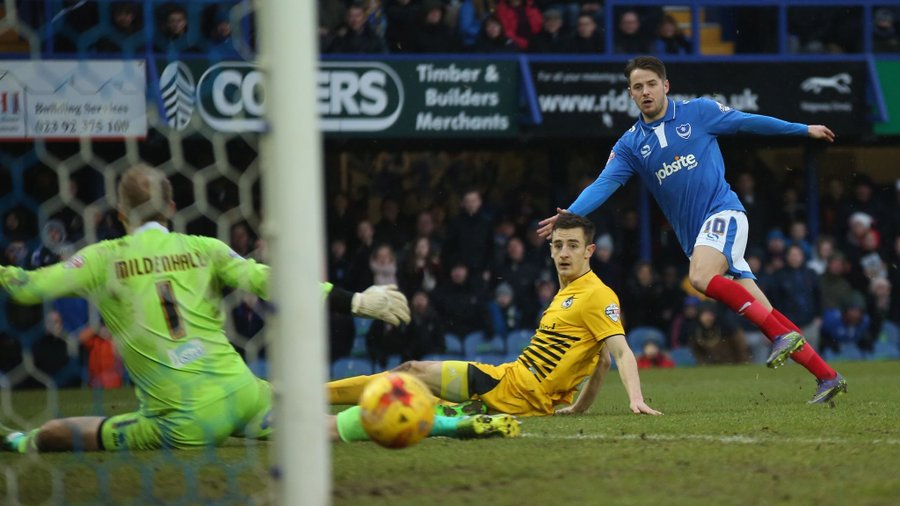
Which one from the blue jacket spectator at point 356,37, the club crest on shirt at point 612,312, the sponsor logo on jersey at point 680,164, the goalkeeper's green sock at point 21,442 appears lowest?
the goalkeeper's green sock at point 21,442

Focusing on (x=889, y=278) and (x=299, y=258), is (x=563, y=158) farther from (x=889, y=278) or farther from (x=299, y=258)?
(x=299, y=258)

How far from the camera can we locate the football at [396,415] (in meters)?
5.30

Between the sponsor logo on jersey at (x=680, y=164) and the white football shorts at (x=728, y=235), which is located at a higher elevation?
the sponsor logo on jersey at (x=680, y=164)

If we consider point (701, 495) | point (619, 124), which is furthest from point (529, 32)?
point (701, 495)

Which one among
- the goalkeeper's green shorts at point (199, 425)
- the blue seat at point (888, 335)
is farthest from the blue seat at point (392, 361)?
the goalkeeper's green shorts at point (199, 425)

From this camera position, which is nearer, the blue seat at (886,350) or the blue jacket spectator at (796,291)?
the blue jacket spectator at (796,291)

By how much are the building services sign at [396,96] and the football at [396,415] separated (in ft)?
28.1

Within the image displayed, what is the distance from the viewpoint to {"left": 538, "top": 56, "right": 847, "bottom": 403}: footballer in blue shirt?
25.6 feet

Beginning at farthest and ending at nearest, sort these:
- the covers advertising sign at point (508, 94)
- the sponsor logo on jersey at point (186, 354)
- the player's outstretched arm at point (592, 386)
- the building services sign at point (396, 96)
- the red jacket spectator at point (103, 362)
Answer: the covers advertising sign at point (508, 94) → the building services sign at point (396, 96) → the red jacket spectator at point (103, 362) → the player's outstretched arm at point (592, 386) → the sponsor logo on jersey at point (186, 354)

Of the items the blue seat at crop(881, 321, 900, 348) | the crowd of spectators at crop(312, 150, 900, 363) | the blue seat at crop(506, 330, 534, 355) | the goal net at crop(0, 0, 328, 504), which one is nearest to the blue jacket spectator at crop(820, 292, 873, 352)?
the crowd of spectators at crop(312, 150, 900, 363)

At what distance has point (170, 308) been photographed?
565 centimetres

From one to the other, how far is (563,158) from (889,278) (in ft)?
14.2

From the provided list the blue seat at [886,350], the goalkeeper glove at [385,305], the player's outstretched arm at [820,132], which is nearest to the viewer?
the goalkeeper glove at [385,305]

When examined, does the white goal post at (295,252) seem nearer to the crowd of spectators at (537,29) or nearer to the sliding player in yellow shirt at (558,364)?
the sliding player in yellow shirt at (558,364)
